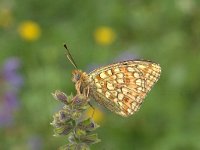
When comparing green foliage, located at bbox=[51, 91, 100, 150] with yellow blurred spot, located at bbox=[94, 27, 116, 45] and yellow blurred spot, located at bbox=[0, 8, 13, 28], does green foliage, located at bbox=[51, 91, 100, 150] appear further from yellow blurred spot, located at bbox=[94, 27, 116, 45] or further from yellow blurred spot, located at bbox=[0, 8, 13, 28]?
yellow blurred spot, located at bbox=[0, 8, 13, 28]

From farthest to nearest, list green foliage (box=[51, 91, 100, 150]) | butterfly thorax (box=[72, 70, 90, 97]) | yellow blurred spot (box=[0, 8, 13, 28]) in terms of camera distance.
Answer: yellow blurred spot (box=[0, 8, 13, 28]) → butterfly thorax (box=[72, 70, 90, 97]) → green foliage (box=[51, 91, 100, 150])

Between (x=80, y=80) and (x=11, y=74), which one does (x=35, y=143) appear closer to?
(x=11, y=74)

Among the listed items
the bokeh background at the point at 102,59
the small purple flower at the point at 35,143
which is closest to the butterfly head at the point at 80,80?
the bokeh background at the point at 102,59

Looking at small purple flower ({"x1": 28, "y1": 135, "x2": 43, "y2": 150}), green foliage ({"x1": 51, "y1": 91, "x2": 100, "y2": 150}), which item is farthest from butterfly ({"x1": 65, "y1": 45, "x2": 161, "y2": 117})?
small purple flower ({"x1": 28, "y1": 135, "x2": 43, "y2": 150})

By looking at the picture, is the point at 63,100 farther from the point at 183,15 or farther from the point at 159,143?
the point at 183,15

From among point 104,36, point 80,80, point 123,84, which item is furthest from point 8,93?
point 80,80

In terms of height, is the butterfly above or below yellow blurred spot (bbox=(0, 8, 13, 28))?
below

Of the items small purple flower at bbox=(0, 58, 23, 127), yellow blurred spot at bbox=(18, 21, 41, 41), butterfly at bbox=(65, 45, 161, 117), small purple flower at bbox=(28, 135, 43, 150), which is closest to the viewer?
butterfly at bbox=(65, 45, 161, 117)

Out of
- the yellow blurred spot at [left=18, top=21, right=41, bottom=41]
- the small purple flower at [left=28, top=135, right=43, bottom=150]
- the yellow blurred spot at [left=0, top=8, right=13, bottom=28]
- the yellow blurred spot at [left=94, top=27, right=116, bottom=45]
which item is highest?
the yellow blurred spot at [left=0, top=8, right=13, bottom=28]
